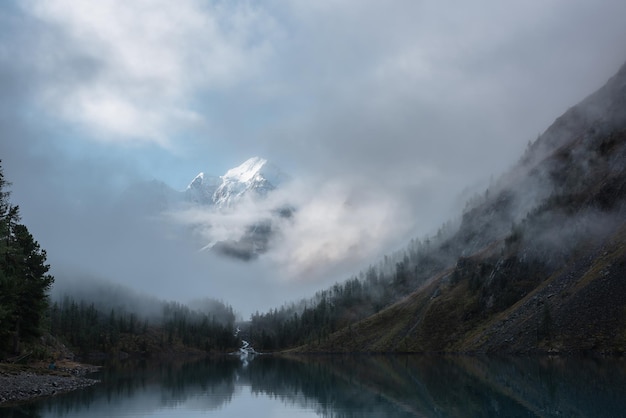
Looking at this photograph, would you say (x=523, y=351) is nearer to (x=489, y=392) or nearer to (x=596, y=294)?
(x=596, y=294)

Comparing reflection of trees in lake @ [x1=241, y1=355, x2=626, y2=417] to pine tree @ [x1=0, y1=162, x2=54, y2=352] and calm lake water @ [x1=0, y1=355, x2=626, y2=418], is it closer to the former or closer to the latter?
calm lake water @ [x1=0, y1=355, x2=626, y2=418]

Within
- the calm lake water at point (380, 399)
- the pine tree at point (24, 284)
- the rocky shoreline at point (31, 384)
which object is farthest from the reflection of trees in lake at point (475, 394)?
the pine tree at point (24, 284)

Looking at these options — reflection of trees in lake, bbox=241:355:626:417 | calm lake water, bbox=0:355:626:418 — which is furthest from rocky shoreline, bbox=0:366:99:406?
reflection of trees in lake, bbox=241:355:626:417

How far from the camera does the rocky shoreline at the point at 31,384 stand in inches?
2201

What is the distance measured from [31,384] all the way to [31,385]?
715mm

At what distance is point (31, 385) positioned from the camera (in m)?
62.3

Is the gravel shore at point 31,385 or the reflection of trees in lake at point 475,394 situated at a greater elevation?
the gravel shore at point 31,385

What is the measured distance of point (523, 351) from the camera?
14738 centimetres

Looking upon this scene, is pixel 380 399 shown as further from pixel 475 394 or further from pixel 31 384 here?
pixel 31 384

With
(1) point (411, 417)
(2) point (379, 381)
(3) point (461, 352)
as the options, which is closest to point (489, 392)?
(1) point (411, 417)

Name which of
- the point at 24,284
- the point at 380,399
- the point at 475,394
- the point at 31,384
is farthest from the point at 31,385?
the point at 475,394

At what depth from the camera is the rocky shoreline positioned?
5592cm

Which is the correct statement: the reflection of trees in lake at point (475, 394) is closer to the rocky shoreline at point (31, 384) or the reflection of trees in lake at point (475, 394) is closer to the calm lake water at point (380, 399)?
the calm lake water at point (380, 399)

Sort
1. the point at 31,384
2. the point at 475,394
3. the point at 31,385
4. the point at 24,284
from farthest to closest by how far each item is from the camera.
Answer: the point at 24,284
the point at 31,384
the point at 31,385
the point at 475,394
